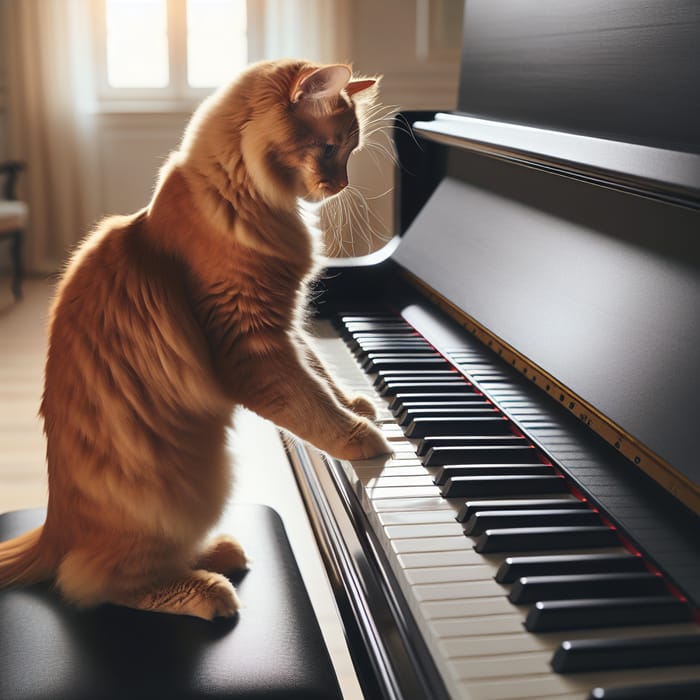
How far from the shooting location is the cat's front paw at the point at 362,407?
1.38m

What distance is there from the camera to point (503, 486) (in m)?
1.05

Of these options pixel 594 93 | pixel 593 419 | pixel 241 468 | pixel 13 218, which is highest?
pixel 594 93

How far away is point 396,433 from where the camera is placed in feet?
4.23

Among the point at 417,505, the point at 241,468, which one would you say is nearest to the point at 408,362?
the point at 417,505

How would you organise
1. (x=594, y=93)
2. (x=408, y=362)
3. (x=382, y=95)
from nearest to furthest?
(x=594, y=93), (x=408, y=362), (x=382, y=95)

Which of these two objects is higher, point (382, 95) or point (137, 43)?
point (137, 43)

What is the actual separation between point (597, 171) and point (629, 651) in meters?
0.58

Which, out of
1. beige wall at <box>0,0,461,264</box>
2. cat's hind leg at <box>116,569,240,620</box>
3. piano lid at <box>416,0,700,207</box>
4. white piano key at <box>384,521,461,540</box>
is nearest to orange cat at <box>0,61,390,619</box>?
cat's hind leg at <box>116,569,240,620</box>

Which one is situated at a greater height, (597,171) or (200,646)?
(597,171)

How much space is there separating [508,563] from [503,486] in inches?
7.2

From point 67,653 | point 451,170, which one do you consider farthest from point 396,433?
point 451,170

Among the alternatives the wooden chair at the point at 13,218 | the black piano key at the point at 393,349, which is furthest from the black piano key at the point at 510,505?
the wooden chair at the point at 13,218

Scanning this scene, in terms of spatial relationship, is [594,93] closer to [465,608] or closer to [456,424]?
[456,424]

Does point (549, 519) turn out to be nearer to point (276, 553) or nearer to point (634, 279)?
point (634, 279)
